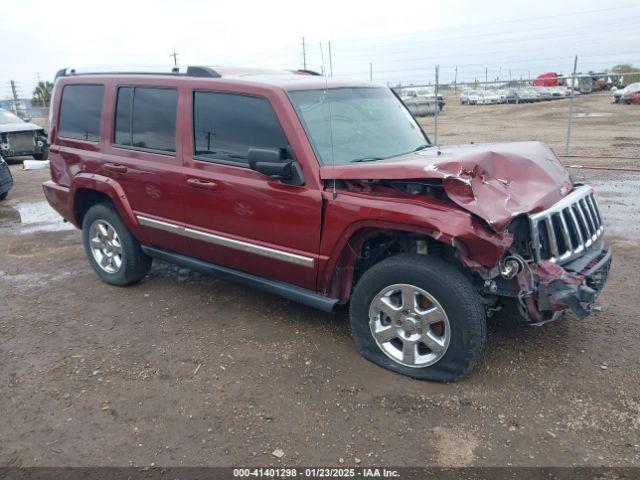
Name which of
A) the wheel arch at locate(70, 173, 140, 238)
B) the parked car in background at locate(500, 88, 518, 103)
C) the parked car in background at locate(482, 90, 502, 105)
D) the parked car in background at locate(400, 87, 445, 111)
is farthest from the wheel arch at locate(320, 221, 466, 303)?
the parked car in background at locate(482, 90, 502, 105)

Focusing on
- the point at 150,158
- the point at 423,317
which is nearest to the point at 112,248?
the point at 150,158

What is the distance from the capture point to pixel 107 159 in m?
4.80

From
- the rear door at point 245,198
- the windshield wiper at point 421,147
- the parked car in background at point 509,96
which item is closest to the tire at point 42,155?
the rear door at point 245,198

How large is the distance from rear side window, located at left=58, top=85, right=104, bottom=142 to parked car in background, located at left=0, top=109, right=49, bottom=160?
31.6ft

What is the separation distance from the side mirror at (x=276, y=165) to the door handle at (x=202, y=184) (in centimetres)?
52

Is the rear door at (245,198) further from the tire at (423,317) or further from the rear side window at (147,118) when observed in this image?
A: the tire at (423,317)

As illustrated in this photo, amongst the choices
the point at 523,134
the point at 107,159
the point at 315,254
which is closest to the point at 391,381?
the point at 315,254

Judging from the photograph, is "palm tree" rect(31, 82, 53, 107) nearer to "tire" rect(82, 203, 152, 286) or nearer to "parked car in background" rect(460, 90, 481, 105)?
"parked car in background" rect(460, 90, 481, 105)

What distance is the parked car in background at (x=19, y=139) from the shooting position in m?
13.5

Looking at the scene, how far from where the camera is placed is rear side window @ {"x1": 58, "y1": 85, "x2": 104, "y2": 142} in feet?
16.2

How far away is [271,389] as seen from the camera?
11.2ft

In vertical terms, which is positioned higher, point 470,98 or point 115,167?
point 470,98

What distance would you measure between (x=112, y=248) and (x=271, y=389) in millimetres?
2588

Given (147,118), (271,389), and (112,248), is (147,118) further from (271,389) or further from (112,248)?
(271,389)
